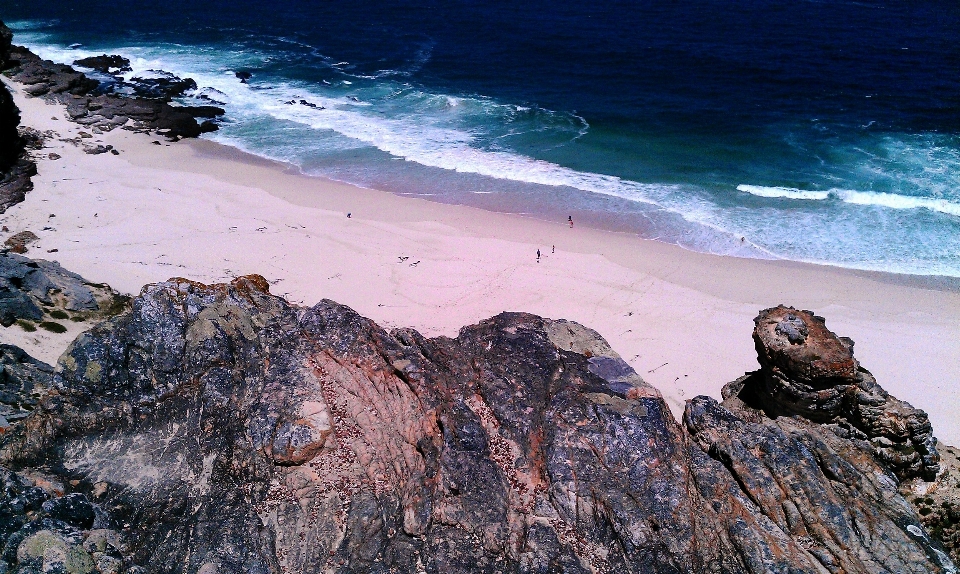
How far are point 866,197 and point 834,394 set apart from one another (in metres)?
26.8

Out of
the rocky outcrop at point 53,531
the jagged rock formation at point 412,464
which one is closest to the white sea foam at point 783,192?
the jagged rock formation at point 412,464

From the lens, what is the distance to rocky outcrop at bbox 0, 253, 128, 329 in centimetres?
1831

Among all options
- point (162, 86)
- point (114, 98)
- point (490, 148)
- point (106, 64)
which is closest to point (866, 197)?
point (490, 148)

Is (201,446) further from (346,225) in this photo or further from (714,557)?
(346,225)

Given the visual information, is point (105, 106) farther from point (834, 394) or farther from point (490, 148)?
point (834, 394)

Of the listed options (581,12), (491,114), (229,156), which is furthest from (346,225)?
(581,12)

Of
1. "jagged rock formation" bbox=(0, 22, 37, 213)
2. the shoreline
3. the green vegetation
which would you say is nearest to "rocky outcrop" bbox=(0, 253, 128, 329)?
the green vegetation

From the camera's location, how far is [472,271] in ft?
92.5

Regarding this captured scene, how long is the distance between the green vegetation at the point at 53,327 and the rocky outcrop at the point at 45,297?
0.08 feet

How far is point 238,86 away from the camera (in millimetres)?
50438

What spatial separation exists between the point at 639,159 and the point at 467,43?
2621 cm

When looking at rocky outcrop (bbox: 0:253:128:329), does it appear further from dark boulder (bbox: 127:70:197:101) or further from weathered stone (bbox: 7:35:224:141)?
dark boulder (bbox: 127:70:197:101)

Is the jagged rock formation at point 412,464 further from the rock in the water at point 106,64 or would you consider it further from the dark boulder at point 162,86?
the rock in the water at point 106,64

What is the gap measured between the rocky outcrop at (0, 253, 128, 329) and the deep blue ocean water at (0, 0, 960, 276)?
18445mm
